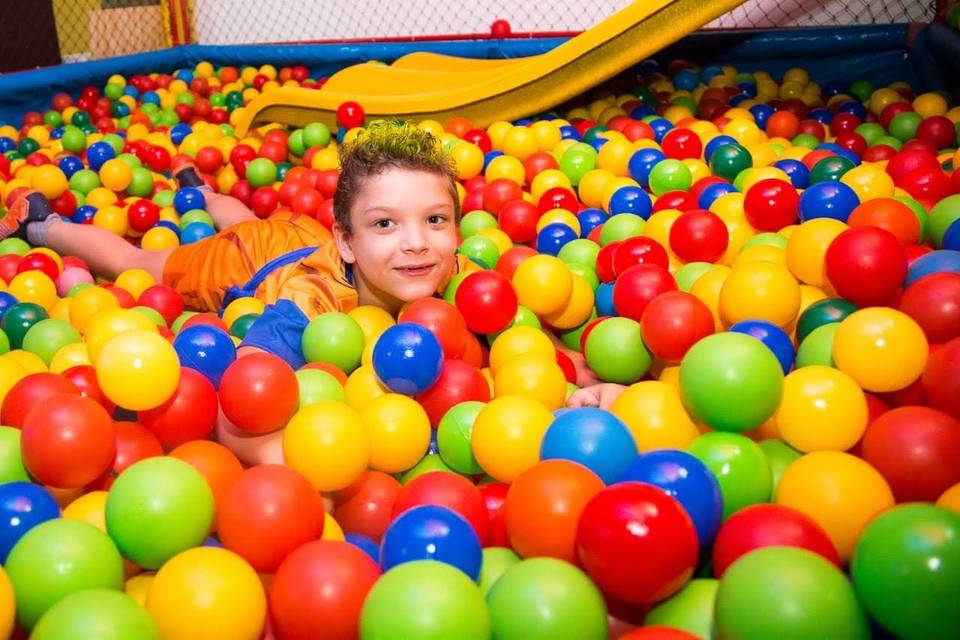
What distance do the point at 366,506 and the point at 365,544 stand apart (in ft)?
0.37

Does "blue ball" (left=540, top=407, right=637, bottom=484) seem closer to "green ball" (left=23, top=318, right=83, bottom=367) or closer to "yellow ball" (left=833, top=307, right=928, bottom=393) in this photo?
"yellow ball" (left=833, top=307, right=928, bottom=393)

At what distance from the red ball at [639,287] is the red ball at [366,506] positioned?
548 millimetres

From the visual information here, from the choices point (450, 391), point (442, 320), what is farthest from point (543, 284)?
point (450, 391)

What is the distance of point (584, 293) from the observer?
158 centimetres

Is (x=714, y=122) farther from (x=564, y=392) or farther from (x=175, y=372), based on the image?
(x=175, y=372)

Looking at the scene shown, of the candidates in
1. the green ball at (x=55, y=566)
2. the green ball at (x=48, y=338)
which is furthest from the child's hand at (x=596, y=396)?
the green ball at (x=48, y=338)

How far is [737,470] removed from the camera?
0.87 metres

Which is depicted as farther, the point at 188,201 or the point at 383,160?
the point at 188,201

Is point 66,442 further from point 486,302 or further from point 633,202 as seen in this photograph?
point 633,202

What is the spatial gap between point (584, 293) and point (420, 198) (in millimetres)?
383

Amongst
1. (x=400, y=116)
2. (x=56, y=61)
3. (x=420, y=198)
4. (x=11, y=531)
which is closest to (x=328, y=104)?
(x=400, y=116)

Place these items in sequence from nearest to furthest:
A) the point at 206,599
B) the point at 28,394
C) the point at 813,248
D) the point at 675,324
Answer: the point at 206,599, the point at 28,394, the point at 675,324, the point at 813,248

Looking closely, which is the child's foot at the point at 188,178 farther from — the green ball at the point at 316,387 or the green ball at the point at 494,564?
the green ball at the point at 494,564

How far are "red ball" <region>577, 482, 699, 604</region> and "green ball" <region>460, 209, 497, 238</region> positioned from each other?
4.51 ft
